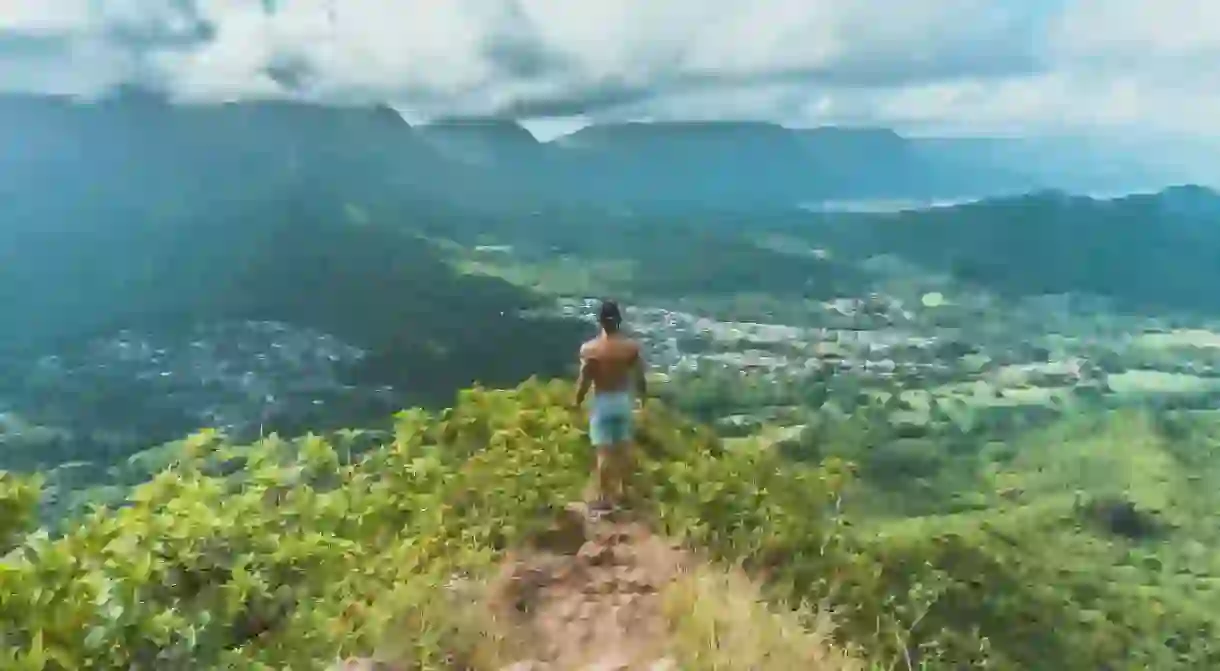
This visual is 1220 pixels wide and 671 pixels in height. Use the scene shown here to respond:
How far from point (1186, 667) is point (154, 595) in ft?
21.9

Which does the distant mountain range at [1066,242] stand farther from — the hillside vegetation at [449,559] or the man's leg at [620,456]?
the man's leg at [620,456]

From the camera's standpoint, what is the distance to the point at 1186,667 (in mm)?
6555

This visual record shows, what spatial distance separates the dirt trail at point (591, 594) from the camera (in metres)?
2.54

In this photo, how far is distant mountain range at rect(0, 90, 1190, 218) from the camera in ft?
25.2

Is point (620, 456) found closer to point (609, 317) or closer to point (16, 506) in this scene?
point (609, 317)

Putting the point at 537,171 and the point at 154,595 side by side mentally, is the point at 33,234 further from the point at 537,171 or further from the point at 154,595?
the point at 154,595

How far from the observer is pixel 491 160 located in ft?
28.1

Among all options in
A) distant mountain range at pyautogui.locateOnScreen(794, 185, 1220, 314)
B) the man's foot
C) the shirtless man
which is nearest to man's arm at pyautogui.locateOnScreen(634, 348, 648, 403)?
the shirtless man

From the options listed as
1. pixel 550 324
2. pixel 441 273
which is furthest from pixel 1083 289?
pixel 441 273

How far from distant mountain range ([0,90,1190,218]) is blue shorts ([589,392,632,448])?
511 centimetres

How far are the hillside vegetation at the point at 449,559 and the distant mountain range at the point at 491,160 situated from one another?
137 inches

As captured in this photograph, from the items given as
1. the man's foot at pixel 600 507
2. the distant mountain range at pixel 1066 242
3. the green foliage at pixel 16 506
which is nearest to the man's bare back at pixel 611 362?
the man's foot at pixel 600 507

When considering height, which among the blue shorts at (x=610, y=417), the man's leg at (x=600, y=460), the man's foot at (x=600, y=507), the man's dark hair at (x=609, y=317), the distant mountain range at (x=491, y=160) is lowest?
the man's foot at (x=600, y=507)

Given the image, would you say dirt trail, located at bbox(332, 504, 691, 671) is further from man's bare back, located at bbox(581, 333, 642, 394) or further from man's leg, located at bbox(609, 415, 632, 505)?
man's bare back, located at bbox(581, 333, 642, 394)
